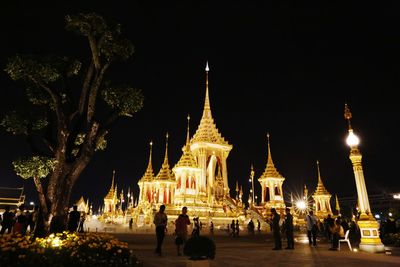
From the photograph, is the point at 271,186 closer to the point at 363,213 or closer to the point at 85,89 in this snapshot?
the point at 363,213

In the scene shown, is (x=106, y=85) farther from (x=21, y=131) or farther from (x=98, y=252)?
(x=98, y=252)

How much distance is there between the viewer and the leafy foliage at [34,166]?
33.4ft

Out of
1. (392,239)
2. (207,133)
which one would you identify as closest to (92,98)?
(392,239)

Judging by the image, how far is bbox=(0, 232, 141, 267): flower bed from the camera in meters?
6.61

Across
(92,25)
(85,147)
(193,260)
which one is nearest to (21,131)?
(85,147)

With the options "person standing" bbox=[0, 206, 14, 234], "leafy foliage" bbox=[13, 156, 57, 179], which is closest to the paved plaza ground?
"leafy foliage" bbox=[13, 156, 57, 179]

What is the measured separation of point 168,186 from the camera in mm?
47156

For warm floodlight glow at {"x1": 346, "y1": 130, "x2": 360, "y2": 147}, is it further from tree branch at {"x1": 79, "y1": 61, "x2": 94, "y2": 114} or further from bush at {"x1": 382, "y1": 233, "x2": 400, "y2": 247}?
tree branch at {"x1": 79, "y1": 61, "x2": 94, "y2": 114}

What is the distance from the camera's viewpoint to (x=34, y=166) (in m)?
10.2

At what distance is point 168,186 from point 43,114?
36.8 meters

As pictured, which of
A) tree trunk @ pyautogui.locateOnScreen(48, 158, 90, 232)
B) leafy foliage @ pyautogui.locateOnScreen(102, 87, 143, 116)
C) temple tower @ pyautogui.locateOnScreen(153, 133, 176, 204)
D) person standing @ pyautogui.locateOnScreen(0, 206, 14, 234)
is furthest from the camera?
temple tower @ pyautogui.locateOnScreen(153, 133, 176, 204)

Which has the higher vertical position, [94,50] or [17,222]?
[94,50]

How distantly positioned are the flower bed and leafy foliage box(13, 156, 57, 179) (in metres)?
2.68

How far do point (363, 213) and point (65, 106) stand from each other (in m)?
13.5
